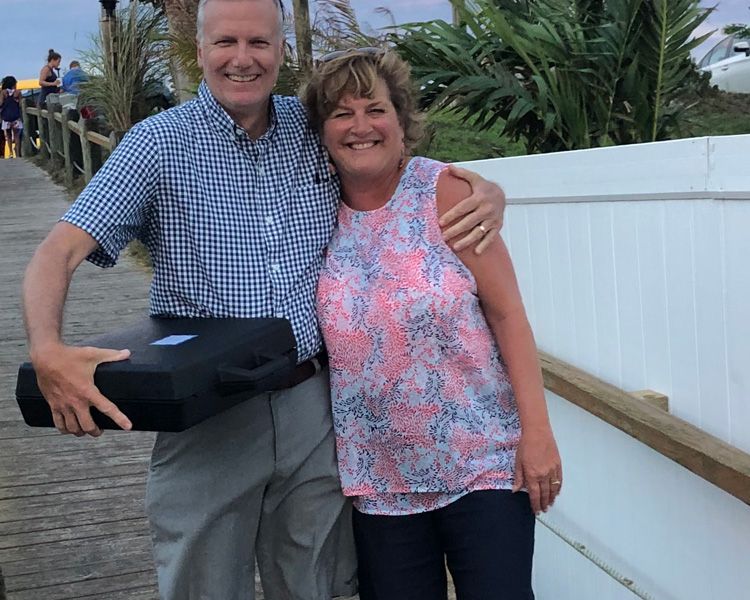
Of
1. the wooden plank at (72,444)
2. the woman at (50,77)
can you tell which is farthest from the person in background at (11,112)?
the wooden plank at (72,444)

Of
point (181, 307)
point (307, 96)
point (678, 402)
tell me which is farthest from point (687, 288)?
point (181, 307)

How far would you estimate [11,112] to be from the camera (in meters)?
21.4

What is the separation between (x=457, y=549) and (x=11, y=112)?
21196mm

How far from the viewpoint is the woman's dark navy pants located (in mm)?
2182

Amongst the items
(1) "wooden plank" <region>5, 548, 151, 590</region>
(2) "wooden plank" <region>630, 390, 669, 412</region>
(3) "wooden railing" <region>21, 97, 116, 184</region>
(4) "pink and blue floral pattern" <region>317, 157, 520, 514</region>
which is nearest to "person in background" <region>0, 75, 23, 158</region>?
(3) "wooden railing" <region>21, 97, 116, 184</region>

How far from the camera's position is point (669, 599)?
116 inches

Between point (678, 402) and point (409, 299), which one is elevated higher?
point (409, 299)

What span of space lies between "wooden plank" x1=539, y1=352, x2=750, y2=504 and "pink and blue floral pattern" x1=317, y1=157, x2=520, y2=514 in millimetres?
557

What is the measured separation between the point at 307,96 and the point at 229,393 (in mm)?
739

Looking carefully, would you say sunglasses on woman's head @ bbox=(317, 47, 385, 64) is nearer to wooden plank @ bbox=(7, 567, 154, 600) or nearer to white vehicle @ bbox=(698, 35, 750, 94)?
wooden plank @ bbox=(7, 567, 154, 600)

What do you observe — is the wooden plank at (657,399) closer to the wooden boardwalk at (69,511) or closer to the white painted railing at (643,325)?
the white painted railing at (643,325)

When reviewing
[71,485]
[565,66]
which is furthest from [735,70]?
[71,485]

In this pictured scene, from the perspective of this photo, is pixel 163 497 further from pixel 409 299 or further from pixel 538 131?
pixel 538 131

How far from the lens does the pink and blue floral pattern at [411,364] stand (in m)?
2.14
